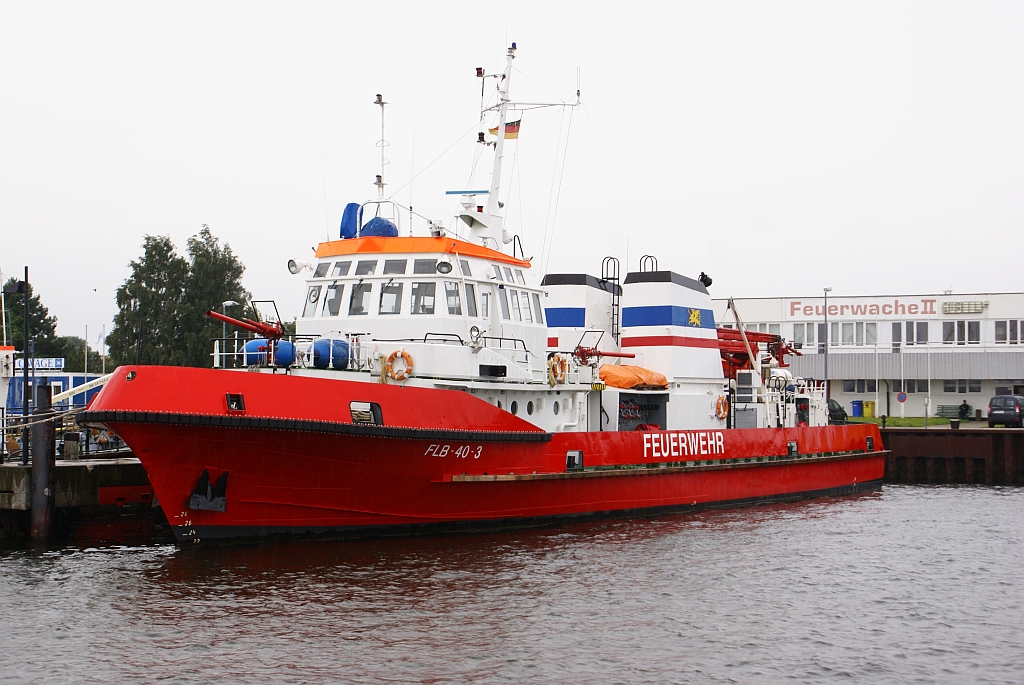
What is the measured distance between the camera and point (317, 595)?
11.5m

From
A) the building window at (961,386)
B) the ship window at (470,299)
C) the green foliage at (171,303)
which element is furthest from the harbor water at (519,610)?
the building window at (961,386)

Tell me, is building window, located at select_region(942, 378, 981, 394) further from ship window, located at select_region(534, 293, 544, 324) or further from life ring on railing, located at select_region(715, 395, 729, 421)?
ship window, located at select_region(534, 293, 544, 324)

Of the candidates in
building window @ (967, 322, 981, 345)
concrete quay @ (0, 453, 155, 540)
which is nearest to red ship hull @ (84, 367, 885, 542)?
concrete quay @ (0, 453, 155, 540)

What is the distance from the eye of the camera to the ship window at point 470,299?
15.7 m

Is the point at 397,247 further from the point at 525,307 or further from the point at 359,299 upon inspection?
the point at 525,307

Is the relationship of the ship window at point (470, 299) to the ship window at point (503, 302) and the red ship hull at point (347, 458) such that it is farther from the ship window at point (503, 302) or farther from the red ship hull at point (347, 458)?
the red ship hull at point (347, 458)

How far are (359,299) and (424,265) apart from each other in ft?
3.87

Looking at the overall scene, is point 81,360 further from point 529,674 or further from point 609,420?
point 529,674

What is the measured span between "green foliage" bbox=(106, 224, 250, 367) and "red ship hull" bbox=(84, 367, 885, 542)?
83.9 feet

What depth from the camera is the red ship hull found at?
12.2 metres

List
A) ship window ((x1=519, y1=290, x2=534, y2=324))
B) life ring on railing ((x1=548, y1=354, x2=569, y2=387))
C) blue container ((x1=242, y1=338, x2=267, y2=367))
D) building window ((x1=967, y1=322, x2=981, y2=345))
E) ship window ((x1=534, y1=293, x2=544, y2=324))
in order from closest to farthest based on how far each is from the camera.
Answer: blue container ((x1=242, y1=338, x2=267, y2=367))
life ring on railing ((x1=548, y1=354, x2=569, y2=387))
ship window ((x1=519, y1=290, x2=534, y2=324))
ship window ((x1=534, y1=293, x2=544, y2=324))
building window ((x1=967, y1=322, x2=981, y2=345))

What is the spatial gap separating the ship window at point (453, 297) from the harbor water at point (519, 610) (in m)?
3.56

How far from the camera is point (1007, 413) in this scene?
32.2 m

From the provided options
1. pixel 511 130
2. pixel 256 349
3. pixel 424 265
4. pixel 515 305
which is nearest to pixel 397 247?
pixel 424 265
